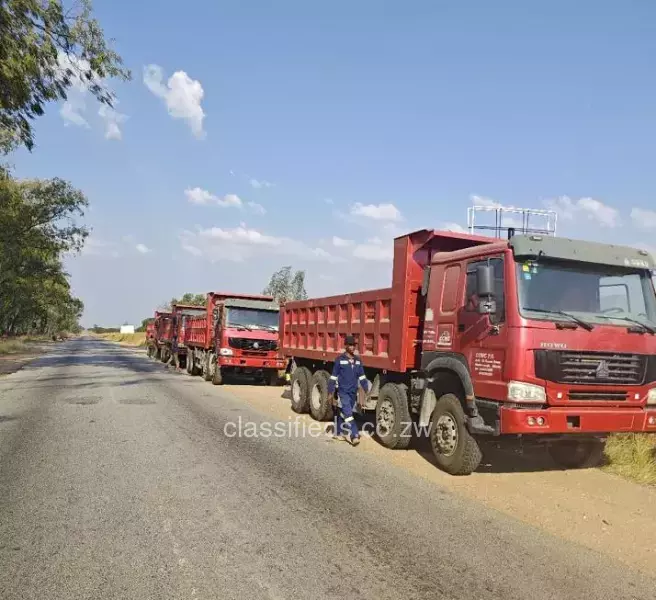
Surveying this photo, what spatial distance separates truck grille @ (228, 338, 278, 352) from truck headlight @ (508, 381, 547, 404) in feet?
40.3

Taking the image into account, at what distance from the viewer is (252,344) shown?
17484 millimetres

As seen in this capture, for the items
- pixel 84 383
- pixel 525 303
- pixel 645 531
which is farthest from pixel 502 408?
pixel 84 383

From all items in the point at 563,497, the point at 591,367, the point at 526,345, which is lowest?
the point at 563,497

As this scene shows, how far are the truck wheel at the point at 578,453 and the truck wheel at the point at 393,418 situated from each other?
1983 mm

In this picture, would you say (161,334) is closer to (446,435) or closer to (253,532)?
(446,435)

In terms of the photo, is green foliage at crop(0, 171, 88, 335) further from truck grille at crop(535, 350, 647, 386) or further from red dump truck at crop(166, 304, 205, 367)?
truck grille at crop(535, 350, 647, 386)

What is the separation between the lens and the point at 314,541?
450 centimetres

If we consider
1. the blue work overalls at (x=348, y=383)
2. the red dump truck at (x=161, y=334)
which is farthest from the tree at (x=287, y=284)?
the blue work overalls at (x=348, y=383)

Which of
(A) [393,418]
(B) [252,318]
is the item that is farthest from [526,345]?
(B) [252,318]

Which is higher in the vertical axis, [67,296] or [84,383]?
[67,296]

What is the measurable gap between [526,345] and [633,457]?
3.25 m

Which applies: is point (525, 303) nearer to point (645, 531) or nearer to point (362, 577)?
point (645, 531)

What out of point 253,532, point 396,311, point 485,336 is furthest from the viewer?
point 396,311

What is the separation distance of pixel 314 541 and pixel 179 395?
10.8 metres
